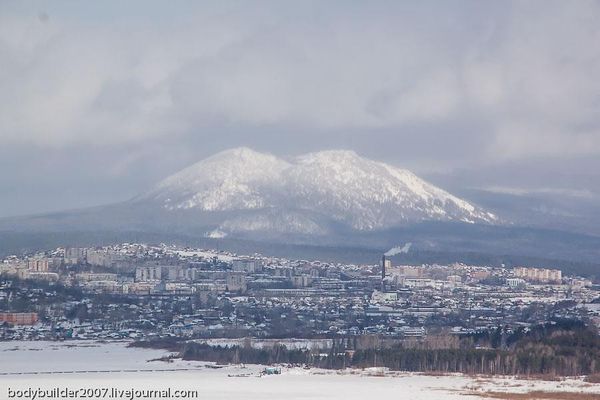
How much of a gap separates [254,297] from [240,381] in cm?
7395

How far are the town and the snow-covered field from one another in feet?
91.1

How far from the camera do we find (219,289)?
15638cm

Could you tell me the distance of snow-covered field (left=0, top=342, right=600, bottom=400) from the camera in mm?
69062

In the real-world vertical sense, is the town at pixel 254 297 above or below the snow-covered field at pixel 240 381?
above

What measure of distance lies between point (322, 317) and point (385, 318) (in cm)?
518

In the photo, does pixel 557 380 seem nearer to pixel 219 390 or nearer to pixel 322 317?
pixel 219 390

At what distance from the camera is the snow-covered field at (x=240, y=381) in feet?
227

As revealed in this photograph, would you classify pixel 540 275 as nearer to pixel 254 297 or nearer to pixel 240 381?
pixel 254 297

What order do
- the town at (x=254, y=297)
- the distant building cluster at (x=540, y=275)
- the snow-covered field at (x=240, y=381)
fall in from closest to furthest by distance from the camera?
the snow-covered field at (x=240, y=381), the town at (x=254, y=297), the distant building cluster at (x=540, y=275)

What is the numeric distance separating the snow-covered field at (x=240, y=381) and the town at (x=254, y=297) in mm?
27757

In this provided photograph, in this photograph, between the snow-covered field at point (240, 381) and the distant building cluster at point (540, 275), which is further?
the distant building cluster at point (540, 275)

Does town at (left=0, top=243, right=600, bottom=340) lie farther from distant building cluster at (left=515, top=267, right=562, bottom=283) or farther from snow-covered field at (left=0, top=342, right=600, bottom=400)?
snow-covered field at (left=0, top=342, right=600, bottom=400)

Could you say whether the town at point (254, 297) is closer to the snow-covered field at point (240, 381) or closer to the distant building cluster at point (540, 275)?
the distant building cluster at point (540, 275)

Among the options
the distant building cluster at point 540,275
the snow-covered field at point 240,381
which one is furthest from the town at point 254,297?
the snow-covered field at point 240,381
